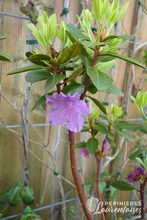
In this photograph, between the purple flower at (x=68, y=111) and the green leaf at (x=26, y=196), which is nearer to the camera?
the purple flower at (x=68, y=111)

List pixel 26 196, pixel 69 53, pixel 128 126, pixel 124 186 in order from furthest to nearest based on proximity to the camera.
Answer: pixel 26 196, pixel 124 186, pixel 128 126, pixel 69 53

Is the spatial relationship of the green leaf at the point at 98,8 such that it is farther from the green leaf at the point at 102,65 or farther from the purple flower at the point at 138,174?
the purple flower at the point at 138,174

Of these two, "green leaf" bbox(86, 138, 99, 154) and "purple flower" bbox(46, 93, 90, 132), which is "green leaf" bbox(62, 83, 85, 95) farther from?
"green leaf" bbox(86, 138, 99, 154)

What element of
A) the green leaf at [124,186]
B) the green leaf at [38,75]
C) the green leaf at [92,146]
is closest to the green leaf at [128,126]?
the green leaf at [92,146]

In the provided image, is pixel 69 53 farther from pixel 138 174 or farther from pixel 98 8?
pixel 138 174

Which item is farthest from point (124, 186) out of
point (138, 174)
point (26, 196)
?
point (26, 196)

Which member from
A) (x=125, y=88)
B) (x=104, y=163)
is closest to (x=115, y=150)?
(x=104, y=163)
